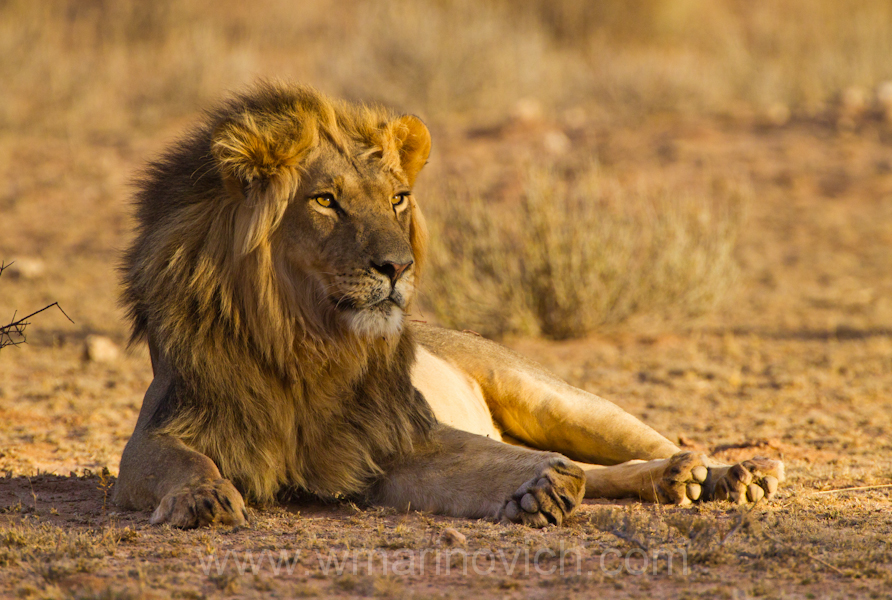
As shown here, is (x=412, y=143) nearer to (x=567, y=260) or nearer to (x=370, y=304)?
(x=370, y=304)

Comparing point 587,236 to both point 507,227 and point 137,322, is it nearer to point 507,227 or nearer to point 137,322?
point 507,227

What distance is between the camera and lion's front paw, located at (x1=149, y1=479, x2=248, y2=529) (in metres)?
3.54

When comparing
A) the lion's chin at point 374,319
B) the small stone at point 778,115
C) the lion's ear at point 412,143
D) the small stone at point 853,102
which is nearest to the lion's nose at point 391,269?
the lion's chin at point 374,319

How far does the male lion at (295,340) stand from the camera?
378 cm

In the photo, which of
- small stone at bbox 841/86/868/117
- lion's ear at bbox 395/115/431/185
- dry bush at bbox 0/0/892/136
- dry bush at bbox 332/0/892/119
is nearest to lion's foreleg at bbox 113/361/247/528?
lion's ear at bbox 395/115/431/185

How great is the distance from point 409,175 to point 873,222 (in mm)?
10347

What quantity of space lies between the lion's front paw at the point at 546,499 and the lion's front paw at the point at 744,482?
737 millimetres

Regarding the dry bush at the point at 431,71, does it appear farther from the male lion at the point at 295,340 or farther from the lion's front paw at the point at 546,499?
the lion's front paw at the point at 546,499

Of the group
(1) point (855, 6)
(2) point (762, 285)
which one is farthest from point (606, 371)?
(1) point (855, 6)

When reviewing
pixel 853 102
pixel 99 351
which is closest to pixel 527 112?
pixel 853 102

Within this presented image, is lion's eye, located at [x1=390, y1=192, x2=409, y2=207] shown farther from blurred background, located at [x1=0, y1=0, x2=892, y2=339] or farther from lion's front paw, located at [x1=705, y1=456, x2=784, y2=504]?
blurred background, located at [x1=0, y1=0, x2=892, y2=339]

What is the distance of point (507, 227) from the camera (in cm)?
943

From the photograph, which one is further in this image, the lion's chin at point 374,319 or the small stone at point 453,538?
the lion's chin at point 374,319

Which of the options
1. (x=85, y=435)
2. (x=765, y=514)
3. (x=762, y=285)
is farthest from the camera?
(x=762, y=285)
